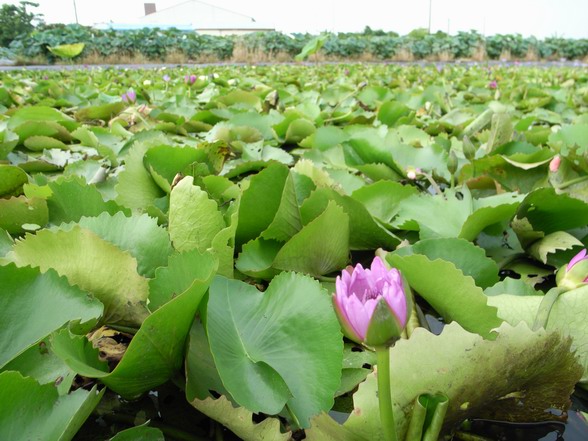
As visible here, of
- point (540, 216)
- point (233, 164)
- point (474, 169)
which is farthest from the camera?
point (233, 164)

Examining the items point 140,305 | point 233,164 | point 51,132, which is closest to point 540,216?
point 140,305

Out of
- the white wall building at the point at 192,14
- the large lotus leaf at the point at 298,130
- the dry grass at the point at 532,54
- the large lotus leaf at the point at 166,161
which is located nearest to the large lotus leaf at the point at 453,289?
the large lotus leaf at the point at 166,161

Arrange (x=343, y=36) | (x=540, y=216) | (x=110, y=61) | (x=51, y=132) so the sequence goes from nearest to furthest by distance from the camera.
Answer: (x=540, y=216) < (x=51, y=132) < (x=110, y=61) < (x=343, y=36)

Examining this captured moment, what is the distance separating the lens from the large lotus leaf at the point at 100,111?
173 centimetres

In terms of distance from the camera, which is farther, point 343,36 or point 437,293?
point 343,36

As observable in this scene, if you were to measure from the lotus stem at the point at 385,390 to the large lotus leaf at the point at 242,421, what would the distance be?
0.07 meters

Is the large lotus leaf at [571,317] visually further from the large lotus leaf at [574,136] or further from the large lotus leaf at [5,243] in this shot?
the large lotus leaf at [574,136]

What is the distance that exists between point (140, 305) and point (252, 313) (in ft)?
0.32

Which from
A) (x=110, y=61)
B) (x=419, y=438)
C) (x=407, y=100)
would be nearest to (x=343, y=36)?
(x=110, y=61)

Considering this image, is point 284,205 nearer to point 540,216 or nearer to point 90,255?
point 90,255

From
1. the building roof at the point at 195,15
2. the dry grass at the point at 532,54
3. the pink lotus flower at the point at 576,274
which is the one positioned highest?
the building roof at the point at 195,15

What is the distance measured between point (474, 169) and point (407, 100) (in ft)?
4.39

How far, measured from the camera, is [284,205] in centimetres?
56

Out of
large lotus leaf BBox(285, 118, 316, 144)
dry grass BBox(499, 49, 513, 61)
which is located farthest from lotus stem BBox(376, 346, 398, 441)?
dry grass BBox(499, 49, 513, 61)
